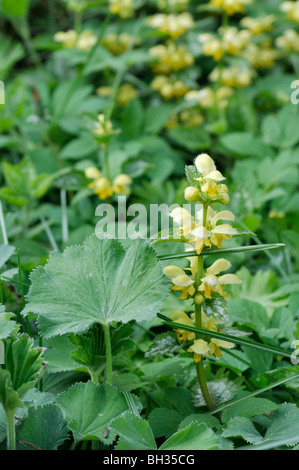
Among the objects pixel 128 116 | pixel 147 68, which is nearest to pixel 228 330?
pixel 128 116

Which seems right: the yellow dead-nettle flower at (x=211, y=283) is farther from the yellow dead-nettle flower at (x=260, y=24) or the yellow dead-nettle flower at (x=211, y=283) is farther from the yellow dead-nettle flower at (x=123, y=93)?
the yellow dead-nettle flower at (x=260, y=24)

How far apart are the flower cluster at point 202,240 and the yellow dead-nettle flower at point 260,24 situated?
150 cm

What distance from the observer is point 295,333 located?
90cm

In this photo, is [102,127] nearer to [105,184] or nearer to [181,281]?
[105,184]

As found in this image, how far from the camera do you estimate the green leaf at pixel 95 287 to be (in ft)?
2.41

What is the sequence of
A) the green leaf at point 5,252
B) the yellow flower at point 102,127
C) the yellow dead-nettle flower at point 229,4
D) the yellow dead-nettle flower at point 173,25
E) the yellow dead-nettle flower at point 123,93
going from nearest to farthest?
the green leaf at point 5,252, the yellow flower at point 102,127, the yellow dead-nettle flower at point 229,4, the yellow dead-nettle flower at point 173,25, the yellow dead-nettle flower at point 123,93

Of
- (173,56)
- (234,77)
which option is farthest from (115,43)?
(234,77)

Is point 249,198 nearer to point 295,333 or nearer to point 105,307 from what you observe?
point 295,333

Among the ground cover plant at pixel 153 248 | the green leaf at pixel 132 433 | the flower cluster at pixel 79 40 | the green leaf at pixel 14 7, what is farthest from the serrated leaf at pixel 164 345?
the green leaf at pixel 14 7

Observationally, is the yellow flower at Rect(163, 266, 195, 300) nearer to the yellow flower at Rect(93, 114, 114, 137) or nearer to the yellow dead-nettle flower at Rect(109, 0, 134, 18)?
the yellow flower at Rect(93, 114, 114, 137)

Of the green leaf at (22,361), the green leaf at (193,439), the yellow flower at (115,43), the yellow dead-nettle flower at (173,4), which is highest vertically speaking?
the yellow dead-nettle flower at (173,4)

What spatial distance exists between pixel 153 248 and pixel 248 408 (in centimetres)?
27

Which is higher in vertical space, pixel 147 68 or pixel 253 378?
pixel 147 68

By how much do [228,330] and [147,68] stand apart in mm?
1678
